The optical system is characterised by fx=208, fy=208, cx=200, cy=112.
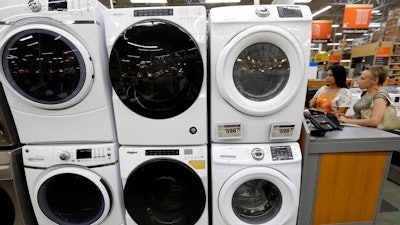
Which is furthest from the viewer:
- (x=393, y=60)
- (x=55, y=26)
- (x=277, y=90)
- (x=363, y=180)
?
(x=393, y=60)

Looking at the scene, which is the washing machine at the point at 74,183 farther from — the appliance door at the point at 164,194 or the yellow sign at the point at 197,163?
the yellow sign at the point at 197,163

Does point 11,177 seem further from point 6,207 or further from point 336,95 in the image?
point 336,95

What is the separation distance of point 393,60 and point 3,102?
872cm

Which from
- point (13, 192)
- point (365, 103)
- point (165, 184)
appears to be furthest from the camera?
point (365, 103)

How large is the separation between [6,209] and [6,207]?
0.07 feet

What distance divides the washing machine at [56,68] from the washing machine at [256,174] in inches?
35.1

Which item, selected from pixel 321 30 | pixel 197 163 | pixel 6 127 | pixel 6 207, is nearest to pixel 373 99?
Answer: pixel 197 163

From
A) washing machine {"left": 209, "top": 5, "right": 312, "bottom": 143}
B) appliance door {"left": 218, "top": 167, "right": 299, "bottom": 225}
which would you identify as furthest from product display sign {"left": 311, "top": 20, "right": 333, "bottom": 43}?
appliance door {"left": 218, "top": 167, "right": 299, "bottom": 225}

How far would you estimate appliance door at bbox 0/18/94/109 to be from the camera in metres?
1.34

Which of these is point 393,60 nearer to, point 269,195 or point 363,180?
point 363,180

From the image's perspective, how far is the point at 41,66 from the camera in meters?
1.40

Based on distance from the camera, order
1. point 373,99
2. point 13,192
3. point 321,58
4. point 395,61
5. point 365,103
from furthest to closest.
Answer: point 321,58 < point 395,61 < point 365,103 < point 373,99 < point 13,192

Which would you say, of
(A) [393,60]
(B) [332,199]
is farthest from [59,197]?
(A) [393,60]

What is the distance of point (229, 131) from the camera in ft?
4.94
